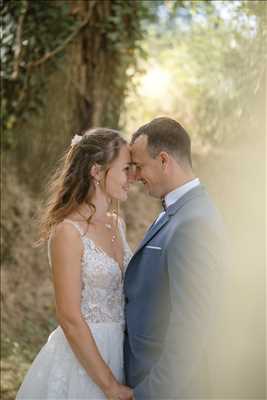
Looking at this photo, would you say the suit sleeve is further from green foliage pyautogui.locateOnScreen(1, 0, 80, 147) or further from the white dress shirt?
green foliage pyautogui.locateOnScreen(1, 0, 80, 147)

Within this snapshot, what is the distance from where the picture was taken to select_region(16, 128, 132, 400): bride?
253cm

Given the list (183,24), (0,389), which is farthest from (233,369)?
(183,24)

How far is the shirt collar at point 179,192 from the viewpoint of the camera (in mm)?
2559

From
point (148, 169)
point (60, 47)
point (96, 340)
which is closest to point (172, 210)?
point (148, 169)

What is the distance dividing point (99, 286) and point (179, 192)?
52 cm

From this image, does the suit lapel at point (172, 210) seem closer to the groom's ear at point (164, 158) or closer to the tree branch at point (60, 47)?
the groom's ear at point (164, 158)

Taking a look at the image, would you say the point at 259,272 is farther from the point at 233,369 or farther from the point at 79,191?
the point at 79,191

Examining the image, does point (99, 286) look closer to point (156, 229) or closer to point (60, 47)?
point (156, 229)

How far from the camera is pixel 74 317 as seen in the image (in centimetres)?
251

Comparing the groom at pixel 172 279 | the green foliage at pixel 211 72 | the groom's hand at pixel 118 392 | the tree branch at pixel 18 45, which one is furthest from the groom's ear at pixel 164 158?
the tree branch at pixel 18 45

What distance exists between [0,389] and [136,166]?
3.02m

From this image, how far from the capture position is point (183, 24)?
15.0 m

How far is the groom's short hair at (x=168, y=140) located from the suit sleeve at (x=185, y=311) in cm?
37

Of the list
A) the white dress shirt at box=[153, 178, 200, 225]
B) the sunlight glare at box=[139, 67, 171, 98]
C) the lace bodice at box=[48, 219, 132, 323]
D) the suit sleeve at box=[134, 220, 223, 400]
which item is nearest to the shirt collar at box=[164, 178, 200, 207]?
the white dress shirt at box=[153, 178, 200, 225]
